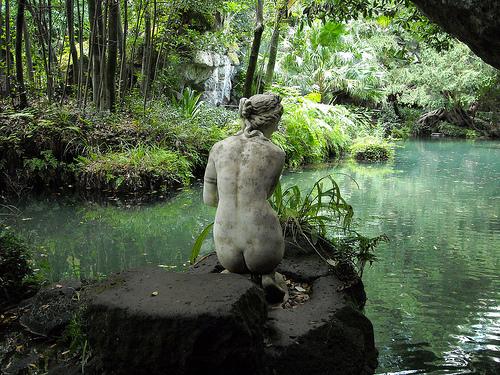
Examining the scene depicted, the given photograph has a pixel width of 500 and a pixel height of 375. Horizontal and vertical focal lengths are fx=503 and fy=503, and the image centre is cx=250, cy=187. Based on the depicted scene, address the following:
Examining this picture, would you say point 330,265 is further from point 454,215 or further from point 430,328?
point 454,215

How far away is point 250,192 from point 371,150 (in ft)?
48.6

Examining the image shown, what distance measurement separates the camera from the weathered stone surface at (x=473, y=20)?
8.76ft

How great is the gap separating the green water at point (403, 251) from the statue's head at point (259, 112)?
185 cm

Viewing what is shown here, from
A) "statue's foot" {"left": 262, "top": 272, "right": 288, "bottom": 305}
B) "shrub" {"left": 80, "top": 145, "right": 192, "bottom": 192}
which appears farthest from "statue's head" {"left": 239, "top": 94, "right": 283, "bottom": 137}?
"shrub" {"left": 80, "top": 145, "right": 192, "bottom": 192}

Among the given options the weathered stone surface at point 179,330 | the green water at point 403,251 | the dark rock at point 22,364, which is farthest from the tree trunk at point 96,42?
the weathered stone surface at point 179,330

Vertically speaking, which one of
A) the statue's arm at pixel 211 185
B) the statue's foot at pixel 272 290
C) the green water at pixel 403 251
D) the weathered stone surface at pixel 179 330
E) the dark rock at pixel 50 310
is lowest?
the green water at pixel 403 251

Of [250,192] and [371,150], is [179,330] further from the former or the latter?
[371,150]

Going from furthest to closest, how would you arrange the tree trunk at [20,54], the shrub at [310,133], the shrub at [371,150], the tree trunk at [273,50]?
the shrub at [371,150], the shrub at [310,133], the tree trunk at [273,50], the tree trunk at [20,54]

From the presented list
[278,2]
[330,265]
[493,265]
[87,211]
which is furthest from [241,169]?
[278,2]

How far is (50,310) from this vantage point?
365cm

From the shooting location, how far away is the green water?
153 inches

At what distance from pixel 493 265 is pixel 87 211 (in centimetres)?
613

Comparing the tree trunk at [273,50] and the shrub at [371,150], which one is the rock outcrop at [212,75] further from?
the shrub at [371,150]

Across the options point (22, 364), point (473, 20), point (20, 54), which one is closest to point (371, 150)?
point (20, 54)
